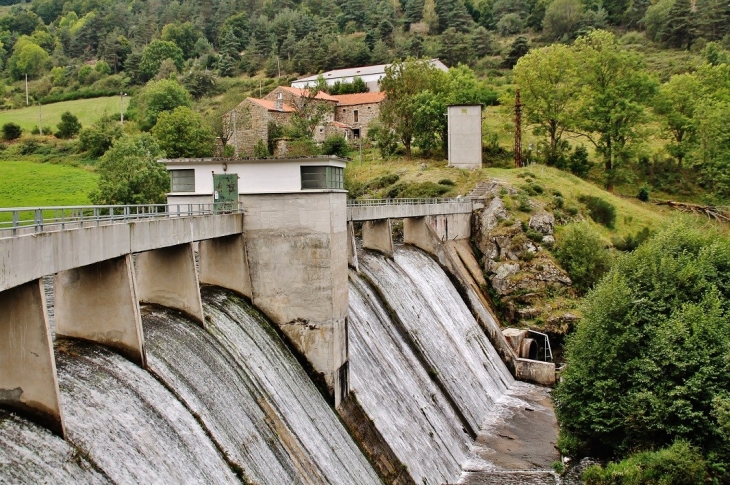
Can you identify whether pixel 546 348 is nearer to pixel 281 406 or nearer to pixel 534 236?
pixel 534 236

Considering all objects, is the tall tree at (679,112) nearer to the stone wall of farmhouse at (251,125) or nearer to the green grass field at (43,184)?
the stone wall of farmhouse at (251,125)

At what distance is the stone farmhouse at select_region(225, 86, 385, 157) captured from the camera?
274ft

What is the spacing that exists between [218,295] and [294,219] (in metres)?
3.35

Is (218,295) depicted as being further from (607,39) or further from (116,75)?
(116,75)

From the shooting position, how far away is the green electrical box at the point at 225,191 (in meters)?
23.6

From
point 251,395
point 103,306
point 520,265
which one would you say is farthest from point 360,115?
point 103,306

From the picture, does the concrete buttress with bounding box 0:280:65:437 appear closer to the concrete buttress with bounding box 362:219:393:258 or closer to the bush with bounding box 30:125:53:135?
the concrete buttress with bounding box 362:219:393:258

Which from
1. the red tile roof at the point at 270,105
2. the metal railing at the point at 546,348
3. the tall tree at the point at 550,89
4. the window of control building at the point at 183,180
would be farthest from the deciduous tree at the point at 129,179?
the tall tree at the point at 550,89

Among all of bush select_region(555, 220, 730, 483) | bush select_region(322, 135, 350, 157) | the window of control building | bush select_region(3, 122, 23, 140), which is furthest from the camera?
bush select_region(3, 122, 23, 140)

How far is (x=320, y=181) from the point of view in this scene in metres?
23.8

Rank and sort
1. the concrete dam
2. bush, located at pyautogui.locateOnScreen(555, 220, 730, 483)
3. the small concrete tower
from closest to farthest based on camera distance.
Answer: the concrete dam, bush, located at pyautogui.locateOnScreen(555, 220, 730, 483), the small concrete tower

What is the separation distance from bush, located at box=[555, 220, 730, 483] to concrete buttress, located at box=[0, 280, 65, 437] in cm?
2021

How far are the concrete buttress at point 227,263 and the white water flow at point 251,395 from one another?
0.55 meters

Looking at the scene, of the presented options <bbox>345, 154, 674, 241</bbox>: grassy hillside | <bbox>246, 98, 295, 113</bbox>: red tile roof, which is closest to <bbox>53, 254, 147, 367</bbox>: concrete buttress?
<bbox>345, 154, 674, 241</bbox>: grassy hillside
